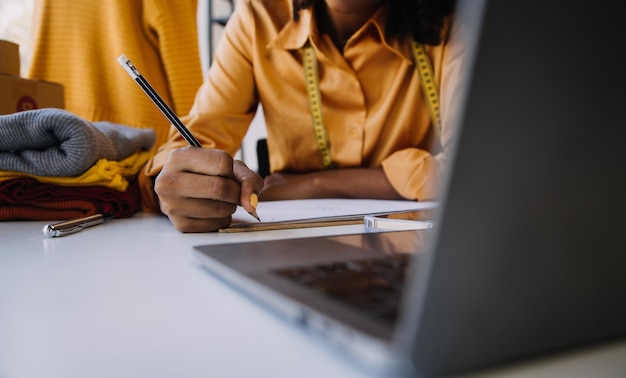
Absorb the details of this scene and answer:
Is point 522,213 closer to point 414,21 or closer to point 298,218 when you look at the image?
Answer: point 298,218

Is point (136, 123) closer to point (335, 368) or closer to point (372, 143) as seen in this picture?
point (372, 143)

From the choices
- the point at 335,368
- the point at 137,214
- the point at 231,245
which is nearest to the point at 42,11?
the point at 137,214

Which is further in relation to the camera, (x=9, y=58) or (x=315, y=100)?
(x=315, y=100)

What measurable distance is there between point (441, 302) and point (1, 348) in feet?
0.63

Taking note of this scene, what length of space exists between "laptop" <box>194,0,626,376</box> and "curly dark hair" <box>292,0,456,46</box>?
103cm

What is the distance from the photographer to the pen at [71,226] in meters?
0.53

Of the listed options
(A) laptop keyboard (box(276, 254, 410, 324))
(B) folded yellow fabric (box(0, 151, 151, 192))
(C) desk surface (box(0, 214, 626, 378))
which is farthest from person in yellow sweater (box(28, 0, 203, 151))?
(A) laptop keyboard (box(276, 254, 410, 324))

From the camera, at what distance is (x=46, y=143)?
0.66 metres

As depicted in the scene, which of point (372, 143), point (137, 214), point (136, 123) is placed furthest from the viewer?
point (136, 123)

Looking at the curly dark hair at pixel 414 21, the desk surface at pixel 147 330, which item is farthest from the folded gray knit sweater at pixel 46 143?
the curly dark hair at pixel 414 21

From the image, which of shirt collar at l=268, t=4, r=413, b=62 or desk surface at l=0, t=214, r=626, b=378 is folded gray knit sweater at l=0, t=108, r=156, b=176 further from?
shirt collar at l=268, t=4, r=413, b=62

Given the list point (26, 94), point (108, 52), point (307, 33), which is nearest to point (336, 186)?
point (307, 33)

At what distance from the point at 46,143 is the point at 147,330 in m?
0.53

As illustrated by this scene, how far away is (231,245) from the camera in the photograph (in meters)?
0.38
